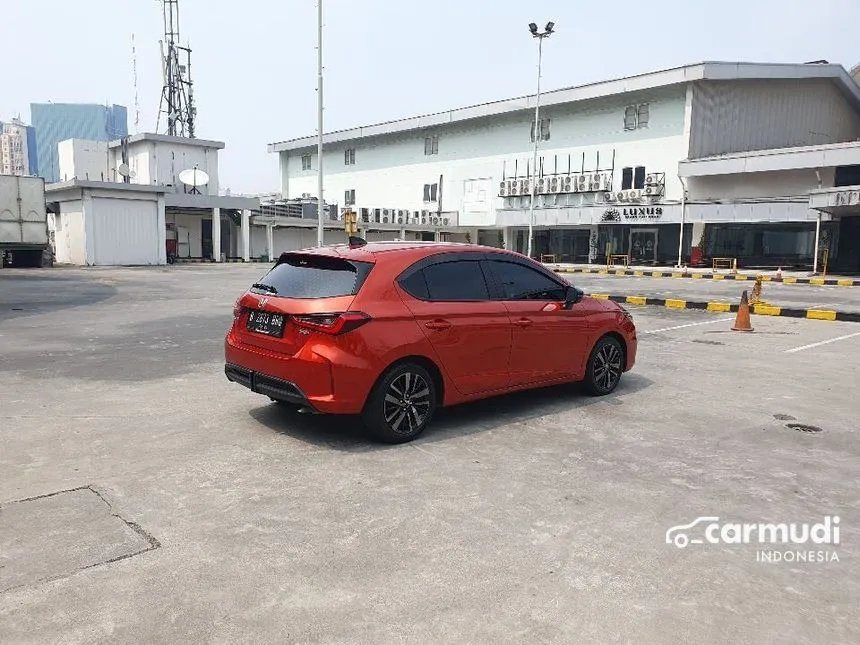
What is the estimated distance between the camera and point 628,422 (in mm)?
6055

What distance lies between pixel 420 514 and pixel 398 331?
1633 mm

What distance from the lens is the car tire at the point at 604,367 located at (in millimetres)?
6957

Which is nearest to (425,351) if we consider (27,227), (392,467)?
(392,467)

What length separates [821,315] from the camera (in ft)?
47.6

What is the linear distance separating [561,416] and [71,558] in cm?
424

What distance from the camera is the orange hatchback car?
499cm

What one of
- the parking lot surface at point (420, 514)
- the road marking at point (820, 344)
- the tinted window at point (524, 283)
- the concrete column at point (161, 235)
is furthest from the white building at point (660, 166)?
the parking lot surface at point (420, 514)

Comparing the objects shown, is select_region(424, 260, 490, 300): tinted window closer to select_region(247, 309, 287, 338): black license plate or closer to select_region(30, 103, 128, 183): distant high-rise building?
select_region(247, 309, 287, 338): black license plate

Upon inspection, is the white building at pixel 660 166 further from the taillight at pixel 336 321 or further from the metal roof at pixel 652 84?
the taillight at pixel 336 321

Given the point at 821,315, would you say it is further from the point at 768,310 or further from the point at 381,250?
the point at 381,250

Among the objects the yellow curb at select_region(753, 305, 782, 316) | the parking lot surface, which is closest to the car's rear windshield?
the parking lot surface

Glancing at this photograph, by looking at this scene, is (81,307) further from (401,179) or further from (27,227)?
(401,179)

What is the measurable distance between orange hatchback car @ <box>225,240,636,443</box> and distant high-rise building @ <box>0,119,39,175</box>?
141624mm

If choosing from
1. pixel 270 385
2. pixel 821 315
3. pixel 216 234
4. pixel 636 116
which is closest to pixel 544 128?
pixel 636 116
